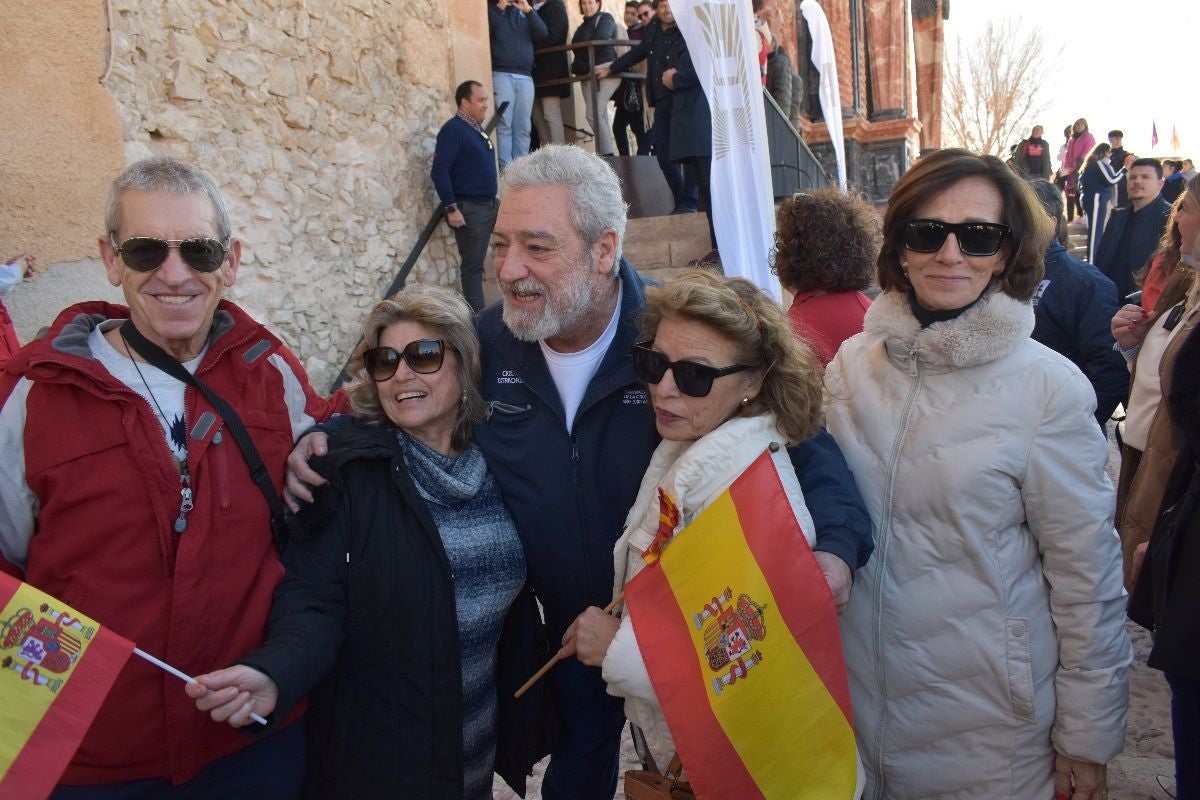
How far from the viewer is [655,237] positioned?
344 inches

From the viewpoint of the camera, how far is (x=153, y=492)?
6.08ft

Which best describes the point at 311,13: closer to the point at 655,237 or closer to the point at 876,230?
the point at 655,237

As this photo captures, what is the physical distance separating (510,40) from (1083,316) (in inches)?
290

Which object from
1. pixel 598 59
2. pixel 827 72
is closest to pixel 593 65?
pixel 598 59

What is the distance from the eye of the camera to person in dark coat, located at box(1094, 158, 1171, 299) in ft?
23.6

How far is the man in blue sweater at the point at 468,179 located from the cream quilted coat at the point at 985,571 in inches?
250

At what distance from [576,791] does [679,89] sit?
6561 mm

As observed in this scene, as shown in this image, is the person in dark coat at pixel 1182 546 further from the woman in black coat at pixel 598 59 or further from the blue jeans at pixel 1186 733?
the woman in black coat at pixel 598 59

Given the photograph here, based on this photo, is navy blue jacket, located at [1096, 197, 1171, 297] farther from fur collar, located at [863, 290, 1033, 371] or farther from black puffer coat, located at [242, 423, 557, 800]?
black puffer coat, located at [242, 423, 557, 800]

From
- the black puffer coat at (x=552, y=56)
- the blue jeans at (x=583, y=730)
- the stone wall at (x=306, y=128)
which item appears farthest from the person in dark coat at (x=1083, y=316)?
the black puffer coat at (x=552, y=56)

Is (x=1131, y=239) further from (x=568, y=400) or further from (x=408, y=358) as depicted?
(x=408, y=358)

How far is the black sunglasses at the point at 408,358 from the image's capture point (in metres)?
2.28

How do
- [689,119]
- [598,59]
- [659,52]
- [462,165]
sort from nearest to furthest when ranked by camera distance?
[689,119]
[462,165]
[659,52]
[598,59]

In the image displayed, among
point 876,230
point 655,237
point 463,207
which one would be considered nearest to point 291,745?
point 876,230
